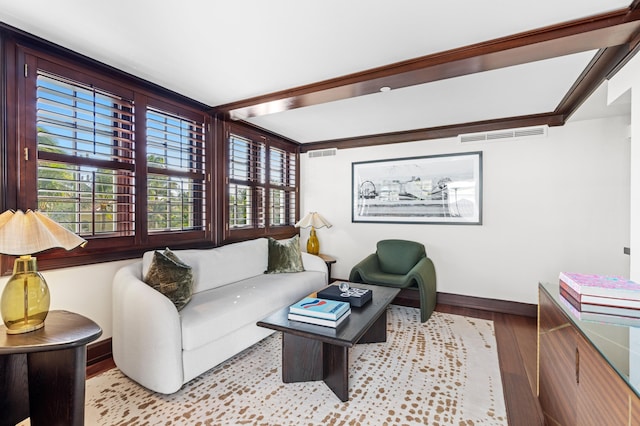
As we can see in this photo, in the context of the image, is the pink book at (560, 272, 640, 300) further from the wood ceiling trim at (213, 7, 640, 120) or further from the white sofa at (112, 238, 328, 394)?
the white sofa at (112, 238, 328, 394)

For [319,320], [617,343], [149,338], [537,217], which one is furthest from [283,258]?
[537,217]

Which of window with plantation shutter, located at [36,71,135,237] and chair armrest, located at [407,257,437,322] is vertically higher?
window with plantation shutter, located at [36,71,135,237]

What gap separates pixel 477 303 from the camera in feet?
12.5

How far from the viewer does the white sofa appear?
1.94 meters

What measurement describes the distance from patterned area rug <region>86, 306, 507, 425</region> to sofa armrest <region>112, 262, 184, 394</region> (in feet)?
0.43

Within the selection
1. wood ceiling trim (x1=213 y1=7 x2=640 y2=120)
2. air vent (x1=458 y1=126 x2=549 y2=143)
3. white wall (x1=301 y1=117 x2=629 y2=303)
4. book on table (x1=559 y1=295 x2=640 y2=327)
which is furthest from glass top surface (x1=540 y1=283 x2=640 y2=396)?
air vent (x1=458 y1=126 x2=549 y2=143)

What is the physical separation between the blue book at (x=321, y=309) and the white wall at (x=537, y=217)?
236 centimetres

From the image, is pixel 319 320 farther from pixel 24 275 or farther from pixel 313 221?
pixel 313 221

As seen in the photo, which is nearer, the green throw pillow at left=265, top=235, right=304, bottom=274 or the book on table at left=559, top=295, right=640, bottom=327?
the book on table at left=559, top=295, right=640, bottom=327

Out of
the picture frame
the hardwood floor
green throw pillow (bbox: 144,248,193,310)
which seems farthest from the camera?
the picture frame

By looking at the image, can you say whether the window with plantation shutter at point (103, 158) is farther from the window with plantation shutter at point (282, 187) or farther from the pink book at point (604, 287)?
the pink book at point (604, 287)

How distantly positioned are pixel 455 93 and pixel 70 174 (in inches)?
136

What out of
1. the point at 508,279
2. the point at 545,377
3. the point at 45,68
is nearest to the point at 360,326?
the point at 545,377

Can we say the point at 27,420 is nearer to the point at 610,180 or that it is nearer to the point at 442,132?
→ the point at 442,132
